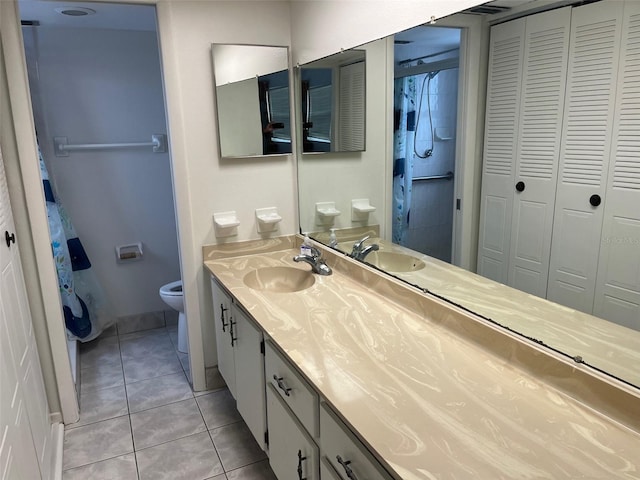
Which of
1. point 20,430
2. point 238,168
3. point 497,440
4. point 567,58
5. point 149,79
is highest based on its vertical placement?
point 149,79

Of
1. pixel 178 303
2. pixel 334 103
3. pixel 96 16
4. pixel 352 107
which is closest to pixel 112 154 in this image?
pixel 96 16

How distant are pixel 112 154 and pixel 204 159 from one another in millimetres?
1226

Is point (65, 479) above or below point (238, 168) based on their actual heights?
below

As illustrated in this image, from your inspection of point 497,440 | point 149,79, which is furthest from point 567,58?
point 149,79

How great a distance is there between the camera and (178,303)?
10.3 ft

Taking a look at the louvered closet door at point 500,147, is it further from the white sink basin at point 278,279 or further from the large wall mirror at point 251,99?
the large wall mirror at point 251,99

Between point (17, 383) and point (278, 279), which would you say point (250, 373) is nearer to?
point (278, 279)

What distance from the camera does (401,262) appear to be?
1.95m

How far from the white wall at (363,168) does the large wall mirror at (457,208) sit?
0.01m

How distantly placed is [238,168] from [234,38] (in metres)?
0.65

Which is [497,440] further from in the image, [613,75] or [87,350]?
[87,350]

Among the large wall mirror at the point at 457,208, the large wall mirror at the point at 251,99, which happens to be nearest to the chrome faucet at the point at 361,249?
the large wall mirror at the point at 457,208

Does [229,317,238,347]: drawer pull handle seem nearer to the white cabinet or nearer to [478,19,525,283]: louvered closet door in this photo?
the white cabinet

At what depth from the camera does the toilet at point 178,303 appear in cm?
314
